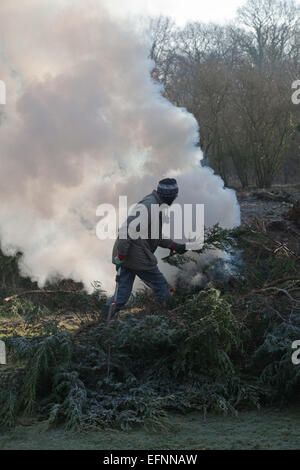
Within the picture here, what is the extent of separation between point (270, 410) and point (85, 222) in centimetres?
483

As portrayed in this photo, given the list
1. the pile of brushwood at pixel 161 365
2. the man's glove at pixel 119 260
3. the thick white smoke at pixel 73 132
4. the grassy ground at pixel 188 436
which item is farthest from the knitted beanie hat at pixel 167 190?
the grassy ground at pixel 188 436

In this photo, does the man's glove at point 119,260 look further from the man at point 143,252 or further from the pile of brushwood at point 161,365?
the pile of brushwood at point 161,365

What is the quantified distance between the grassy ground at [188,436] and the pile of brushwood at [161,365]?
0.29ft

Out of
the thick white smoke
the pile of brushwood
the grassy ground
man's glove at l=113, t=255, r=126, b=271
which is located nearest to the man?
man's glove at l=113, t=255, r=126, b=271

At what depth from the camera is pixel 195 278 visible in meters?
7.09

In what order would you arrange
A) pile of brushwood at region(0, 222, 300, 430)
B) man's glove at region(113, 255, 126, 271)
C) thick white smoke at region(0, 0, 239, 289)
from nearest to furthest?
pile of brushwood at region(0, 222, 300, 430) < man's glove at region(113, 255, 126, 271) < thick white smoke at region(0, 0, 239, 289)

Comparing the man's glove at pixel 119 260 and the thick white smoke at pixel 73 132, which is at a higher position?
the thick white smoke at pixel 73 132

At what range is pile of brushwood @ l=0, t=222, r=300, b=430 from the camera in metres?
3.76

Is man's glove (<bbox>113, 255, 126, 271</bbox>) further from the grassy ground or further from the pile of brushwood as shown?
the grassy ground

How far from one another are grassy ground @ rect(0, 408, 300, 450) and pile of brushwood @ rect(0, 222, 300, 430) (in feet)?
0.29

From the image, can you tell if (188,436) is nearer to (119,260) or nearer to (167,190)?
(119,260)

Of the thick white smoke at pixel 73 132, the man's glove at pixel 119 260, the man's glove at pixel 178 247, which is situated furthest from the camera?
the thick white smoke at pixel 73 132

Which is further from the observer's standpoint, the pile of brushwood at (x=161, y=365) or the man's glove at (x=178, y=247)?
the man's glove at (x=178, y=247)

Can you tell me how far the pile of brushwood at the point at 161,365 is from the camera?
12.3 feet
